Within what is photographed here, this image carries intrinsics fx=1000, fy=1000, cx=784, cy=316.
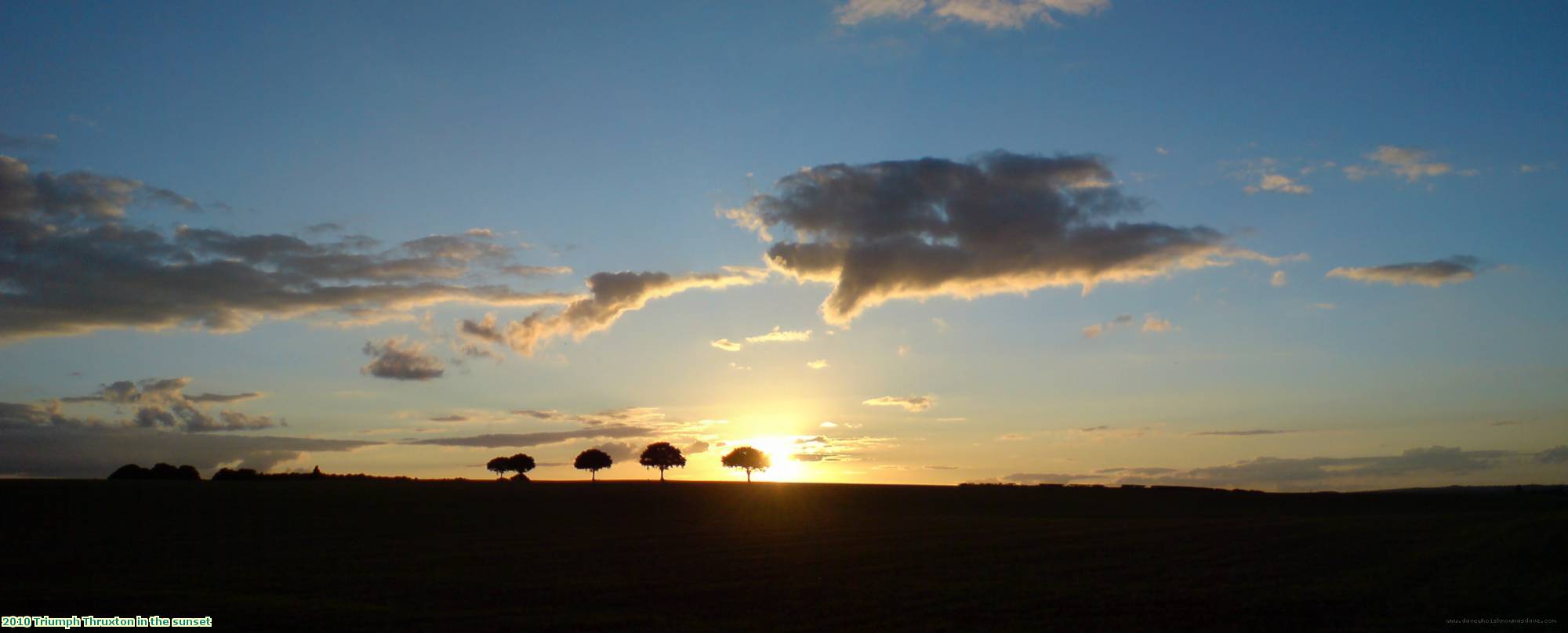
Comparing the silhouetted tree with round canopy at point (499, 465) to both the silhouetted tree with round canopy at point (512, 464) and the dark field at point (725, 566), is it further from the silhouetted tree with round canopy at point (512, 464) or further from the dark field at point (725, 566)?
the dark field at point (725, 566)

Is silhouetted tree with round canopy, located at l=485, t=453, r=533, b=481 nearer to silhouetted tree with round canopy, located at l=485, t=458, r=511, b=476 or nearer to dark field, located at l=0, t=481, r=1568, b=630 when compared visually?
silhouetted tree with round canopy, located at l=485, t=458, r=511, b=476

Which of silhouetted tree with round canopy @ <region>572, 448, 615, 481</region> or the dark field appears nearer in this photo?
the dark field

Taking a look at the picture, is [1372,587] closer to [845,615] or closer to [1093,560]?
[1093,560]

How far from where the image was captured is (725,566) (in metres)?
35.3

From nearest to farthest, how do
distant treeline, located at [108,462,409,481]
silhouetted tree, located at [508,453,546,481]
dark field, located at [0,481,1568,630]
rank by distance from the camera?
1. dark field, located at [0,481,1568,630]
2. distant treeline, located at [108,462,409,481]
3. silhouetted tree, located at [508,453,546,481]

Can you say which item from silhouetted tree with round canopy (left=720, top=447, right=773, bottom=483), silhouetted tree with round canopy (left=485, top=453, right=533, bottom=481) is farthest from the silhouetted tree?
silhouetted tree with round canopy (left=720, top=447, right=773, bottom=483)

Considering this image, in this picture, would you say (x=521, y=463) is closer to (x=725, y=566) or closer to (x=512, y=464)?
(x=512, y=464)

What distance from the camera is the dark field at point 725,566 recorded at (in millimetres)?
24047

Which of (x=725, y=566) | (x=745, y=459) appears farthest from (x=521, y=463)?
(x=725, y=566)

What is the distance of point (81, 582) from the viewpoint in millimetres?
29359

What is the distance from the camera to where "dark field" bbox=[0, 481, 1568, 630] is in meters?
24.0

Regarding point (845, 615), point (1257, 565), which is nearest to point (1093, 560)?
point (1257, 565)

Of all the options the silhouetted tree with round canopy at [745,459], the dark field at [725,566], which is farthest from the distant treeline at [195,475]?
the silhouetted tree with round canopy at [745,459]

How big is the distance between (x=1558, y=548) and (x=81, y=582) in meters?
47.3
